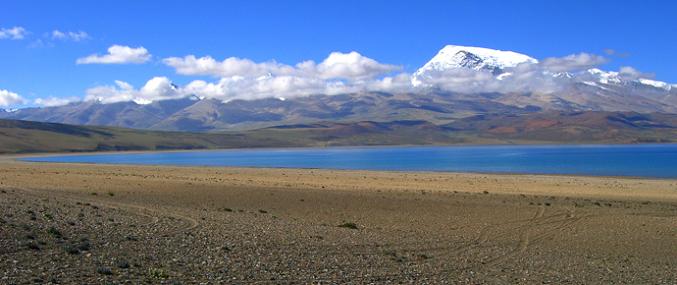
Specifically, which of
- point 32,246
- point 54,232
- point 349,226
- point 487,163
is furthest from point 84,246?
point 487,163

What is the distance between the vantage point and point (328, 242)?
2161 centimetres

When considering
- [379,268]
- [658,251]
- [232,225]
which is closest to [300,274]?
[379,268]

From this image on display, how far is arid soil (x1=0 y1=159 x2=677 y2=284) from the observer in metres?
16.2

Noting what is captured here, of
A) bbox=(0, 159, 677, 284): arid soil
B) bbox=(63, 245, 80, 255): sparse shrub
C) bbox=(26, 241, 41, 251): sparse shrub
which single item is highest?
bbox=(26, 241, 41, 251): sparse shrub

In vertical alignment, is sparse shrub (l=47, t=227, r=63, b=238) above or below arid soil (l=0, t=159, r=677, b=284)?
above

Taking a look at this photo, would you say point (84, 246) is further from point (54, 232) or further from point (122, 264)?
point (122, 264)

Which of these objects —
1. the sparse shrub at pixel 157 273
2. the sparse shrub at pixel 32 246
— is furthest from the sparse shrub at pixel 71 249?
the sparse shrub at pixel 157 273

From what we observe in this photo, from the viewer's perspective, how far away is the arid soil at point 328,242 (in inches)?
638

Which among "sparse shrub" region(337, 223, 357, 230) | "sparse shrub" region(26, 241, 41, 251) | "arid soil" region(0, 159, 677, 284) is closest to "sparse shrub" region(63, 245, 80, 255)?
"arid soil" region(0, 159, 677, 284)

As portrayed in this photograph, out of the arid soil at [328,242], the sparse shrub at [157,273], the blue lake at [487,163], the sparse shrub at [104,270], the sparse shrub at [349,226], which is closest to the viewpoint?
the sparse shrub at [104,270]

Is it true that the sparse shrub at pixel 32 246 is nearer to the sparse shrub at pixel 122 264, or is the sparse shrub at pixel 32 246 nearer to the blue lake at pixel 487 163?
the sparse shrub at pixel 122 264

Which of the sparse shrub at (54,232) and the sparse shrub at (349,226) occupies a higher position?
the sparse shrub at (54,232)

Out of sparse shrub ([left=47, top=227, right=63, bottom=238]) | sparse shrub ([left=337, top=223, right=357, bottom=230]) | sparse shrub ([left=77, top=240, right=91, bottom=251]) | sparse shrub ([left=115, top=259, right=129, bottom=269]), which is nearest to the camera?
sparse shrub ([left=115, top=259, right=129, bottom=269])

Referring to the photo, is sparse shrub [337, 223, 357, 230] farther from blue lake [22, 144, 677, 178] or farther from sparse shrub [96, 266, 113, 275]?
blue lake [22, 144, 677, 178]
